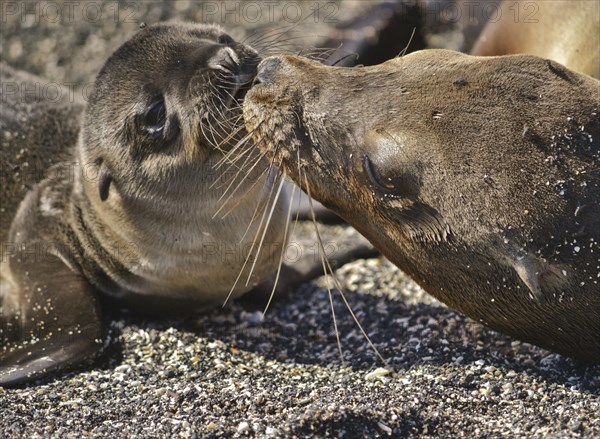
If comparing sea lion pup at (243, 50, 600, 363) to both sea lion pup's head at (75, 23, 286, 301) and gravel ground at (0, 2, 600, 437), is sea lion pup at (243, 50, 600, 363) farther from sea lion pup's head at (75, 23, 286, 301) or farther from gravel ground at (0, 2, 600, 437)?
sea lion pup's head at (75, 23, 286, 301)

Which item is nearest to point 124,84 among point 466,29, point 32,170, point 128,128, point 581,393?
point 128,128

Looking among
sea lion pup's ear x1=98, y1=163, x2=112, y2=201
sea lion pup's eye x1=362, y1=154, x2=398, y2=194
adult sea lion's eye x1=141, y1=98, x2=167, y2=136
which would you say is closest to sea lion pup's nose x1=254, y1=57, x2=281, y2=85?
sea lion pup's eye x1=362, y1=154, x2=398, y2=194

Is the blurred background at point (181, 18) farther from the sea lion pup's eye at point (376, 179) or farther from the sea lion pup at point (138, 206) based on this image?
the sea lion pup's eye at point (376, 179)

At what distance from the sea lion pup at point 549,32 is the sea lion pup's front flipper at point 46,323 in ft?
10.9

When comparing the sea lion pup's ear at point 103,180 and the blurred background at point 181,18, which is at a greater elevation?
the blurred background at point 181,18

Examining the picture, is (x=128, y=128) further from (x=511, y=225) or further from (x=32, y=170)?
(x=511, y=225)

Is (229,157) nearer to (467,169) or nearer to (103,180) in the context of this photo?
(103,180)

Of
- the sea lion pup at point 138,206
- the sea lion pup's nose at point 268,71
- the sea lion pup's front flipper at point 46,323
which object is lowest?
the sea lion pup's front flipper at point 46,323

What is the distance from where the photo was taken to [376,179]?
460cm

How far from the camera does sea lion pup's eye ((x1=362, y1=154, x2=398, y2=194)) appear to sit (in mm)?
4574

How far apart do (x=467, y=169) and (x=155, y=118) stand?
6.83 ft

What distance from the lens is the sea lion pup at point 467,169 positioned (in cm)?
434

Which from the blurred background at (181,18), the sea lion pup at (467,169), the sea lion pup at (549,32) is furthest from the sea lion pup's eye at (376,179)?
the blurred background at (181,18)

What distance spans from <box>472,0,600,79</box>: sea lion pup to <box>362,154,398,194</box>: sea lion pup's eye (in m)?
2.03
